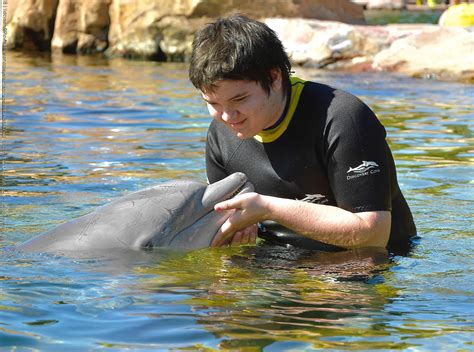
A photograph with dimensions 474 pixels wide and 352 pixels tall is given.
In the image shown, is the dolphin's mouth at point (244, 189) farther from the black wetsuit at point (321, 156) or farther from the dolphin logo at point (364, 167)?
the dolphin logo at point (364, 167)

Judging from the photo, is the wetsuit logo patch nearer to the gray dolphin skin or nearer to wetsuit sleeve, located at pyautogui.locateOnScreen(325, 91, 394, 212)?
wetsuit sleeve, located at pyautogui.locateOnScreen(325, 91, 394, 212)

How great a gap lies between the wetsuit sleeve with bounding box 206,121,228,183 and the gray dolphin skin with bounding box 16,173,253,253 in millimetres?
287

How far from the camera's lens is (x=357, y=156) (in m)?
4.29

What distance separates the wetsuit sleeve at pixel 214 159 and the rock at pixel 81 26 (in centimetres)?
1284

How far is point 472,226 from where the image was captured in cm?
566

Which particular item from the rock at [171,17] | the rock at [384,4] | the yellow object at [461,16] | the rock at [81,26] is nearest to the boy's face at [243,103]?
the rock at [171,17]

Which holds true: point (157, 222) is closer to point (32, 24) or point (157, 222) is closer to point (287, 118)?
point (287, 118)

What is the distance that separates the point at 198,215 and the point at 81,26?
13528 mm

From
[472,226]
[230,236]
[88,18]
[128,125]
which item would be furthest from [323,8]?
[230,236]

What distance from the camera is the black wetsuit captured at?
430 cm

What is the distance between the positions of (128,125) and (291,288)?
19.0ft

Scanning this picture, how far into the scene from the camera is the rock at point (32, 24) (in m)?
17.7

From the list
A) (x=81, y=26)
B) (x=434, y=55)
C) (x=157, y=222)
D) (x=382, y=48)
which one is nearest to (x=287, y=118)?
(x=157, y=222)

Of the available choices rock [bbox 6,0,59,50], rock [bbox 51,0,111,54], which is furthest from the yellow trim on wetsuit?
rock [bbox 6,0,59,50]
